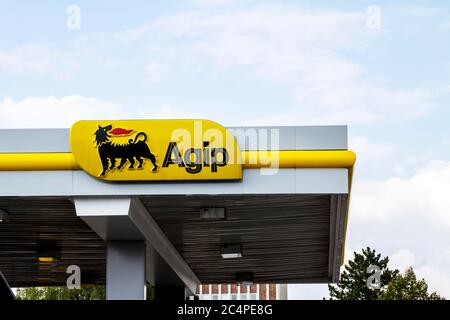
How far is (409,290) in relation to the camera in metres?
58.2

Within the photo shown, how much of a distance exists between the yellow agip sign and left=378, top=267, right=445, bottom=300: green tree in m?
43.2

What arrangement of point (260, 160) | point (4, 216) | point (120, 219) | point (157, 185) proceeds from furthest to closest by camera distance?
point (4, 216), point (120, 219), point (157, 185), point (260, 160)

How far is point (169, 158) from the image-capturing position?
16.0 meters

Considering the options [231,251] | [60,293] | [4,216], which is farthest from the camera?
[60,293]

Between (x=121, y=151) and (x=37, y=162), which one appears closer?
(x=121, y=151)

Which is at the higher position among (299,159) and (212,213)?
(299,159)

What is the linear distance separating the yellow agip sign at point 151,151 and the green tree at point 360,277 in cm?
6487

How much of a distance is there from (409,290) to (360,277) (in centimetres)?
2539

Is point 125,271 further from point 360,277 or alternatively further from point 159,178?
point 360,277

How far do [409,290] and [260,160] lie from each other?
1738 inches

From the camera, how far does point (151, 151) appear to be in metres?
16.0

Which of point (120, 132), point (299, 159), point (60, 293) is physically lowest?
point (299, 159)

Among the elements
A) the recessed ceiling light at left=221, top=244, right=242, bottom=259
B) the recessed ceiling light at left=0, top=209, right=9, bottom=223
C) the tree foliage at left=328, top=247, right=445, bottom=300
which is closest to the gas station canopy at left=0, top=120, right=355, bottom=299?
the recessed ceiling light at left=0, top=209, right=9, bottom=223

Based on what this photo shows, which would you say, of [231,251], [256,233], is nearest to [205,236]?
[256,233]
